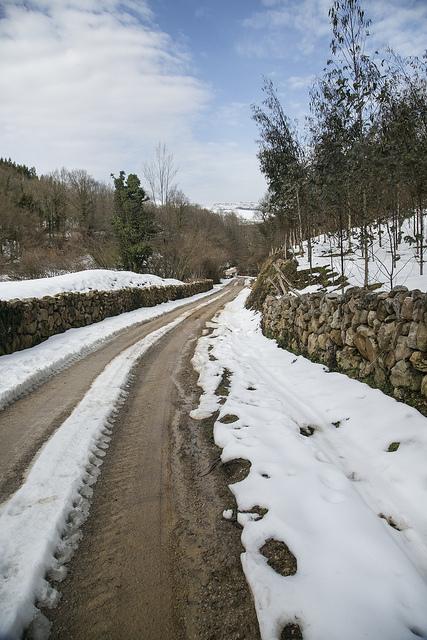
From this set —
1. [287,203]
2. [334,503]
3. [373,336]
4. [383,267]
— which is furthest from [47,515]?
[287,203]

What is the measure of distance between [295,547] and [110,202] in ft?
174

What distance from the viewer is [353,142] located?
30.7 ft

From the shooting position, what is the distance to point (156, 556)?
2.30 m

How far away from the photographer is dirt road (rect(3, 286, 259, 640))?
1.86 m

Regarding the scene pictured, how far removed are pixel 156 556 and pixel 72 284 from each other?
1291cm

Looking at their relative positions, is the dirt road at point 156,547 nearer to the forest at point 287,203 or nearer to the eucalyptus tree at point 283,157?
the forest at point 287,203

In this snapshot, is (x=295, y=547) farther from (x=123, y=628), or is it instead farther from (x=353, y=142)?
(x=353, y=142)

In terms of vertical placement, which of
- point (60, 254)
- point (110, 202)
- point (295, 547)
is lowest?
point (295, 547)

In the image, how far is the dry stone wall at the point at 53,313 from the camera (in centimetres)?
821

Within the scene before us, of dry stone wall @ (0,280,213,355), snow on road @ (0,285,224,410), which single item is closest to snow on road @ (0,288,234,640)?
snow on road @ (0,285,224,410)

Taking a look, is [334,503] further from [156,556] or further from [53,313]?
[53,313]

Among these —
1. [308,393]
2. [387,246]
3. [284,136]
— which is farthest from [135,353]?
[284,136]

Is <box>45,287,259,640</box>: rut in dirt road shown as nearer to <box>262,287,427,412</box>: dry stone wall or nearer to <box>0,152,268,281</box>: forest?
<box>262,287,427,412</box>: dry stone wall

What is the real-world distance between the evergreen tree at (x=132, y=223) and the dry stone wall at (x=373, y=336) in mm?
25200
